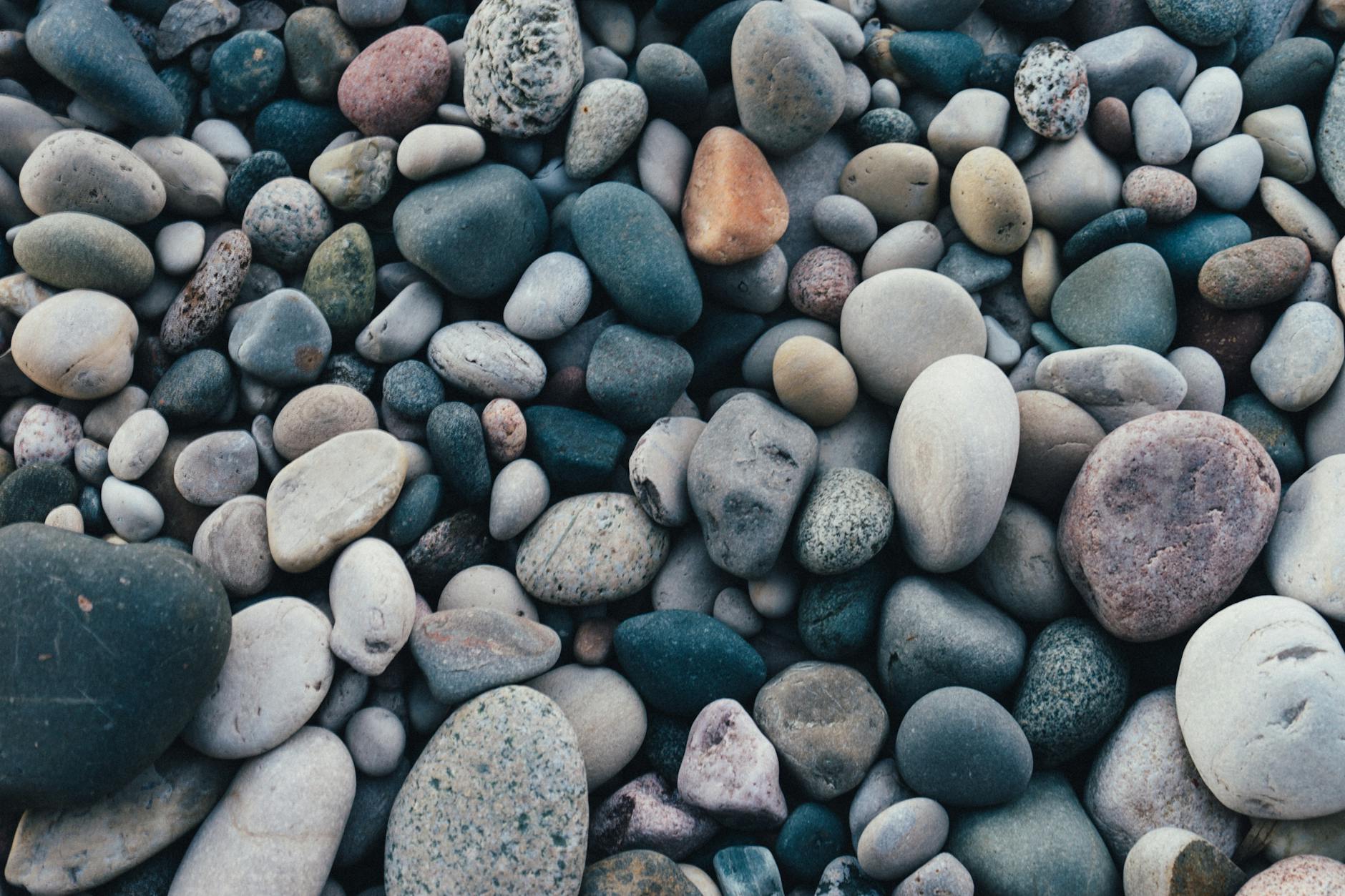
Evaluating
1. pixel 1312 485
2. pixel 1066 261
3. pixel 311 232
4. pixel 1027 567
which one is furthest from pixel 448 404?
pixel 1312 485

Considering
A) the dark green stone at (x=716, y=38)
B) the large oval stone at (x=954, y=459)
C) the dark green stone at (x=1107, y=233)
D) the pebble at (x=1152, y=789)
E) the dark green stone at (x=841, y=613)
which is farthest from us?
the dark green stone at (x=716, y=38)

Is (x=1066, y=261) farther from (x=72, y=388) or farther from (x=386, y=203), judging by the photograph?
(x=72, y=388)

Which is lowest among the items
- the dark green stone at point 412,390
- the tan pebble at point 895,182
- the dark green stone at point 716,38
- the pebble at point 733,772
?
the pebble at point 733,772

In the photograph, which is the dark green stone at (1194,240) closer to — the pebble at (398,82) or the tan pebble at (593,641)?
the tan pebble at (593,641)

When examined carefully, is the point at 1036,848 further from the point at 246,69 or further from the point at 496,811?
the point at 246,69

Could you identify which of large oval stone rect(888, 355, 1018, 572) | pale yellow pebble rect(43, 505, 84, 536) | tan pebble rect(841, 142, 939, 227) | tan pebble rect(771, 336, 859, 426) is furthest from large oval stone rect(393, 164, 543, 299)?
large oval stone rect(888, 355, 1018, 572)

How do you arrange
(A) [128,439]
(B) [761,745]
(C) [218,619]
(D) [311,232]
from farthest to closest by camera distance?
(D) [311,232]
(A) [128,439]
(B) [761,745]
(C) [218,619]

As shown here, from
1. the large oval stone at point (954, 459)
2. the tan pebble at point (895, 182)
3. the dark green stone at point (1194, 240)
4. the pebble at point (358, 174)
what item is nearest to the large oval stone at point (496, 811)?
the large oval stone at point (954, 459)
